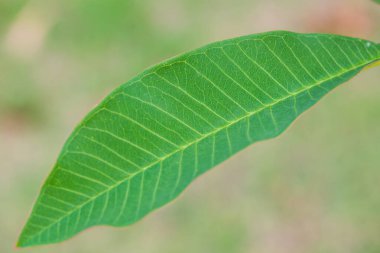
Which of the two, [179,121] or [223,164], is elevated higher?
[223,164]

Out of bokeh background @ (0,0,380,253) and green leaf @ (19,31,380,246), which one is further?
bokeh background @ (0,0,380,253)

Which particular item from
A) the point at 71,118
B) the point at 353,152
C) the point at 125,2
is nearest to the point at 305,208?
the point at 353,152

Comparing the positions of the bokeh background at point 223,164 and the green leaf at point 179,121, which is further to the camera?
the bokeh background at point 223,164

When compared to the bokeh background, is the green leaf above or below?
below

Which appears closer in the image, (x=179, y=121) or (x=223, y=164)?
(x=179, y=121)
